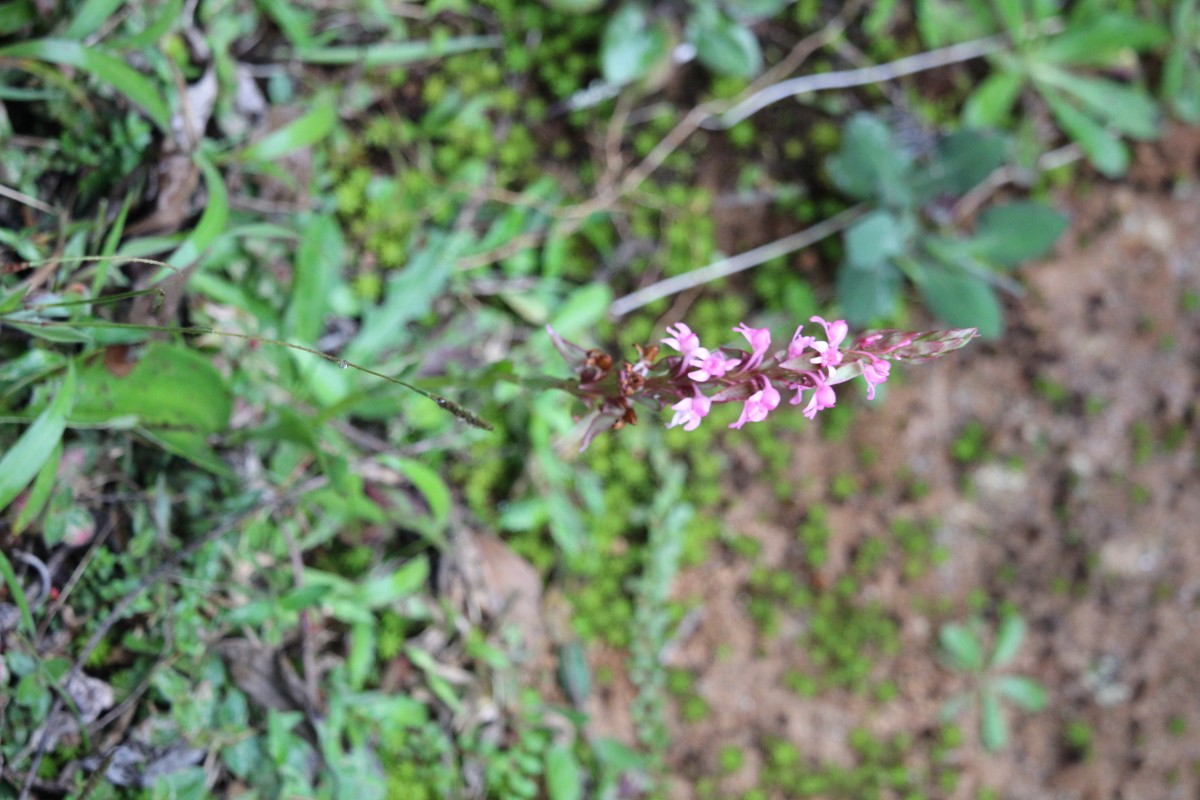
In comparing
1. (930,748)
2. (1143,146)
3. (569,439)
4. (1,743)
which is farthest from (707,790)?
(1143,146)

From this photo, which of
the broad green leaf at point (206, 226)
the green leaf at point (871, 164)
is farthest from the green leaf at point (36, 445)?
the green leaf at point (871, 164)

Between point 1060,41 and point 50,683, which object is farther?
point 1060,41

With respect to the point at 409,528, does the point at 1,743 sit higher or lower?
higher

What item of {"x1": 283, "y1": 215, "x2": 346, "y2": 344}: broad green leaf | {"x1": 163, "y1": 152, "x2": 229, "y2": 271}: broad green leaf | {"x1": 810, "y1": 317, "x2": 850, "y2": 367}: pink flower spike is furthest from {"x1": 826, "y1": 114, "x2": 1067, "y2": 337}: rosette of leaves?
{"x1": 163, "y1": 152, "x2": 229, "y2": 271}: broad green leaf

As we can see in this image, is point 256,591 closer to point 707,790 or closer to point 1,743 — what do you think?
point 1,743

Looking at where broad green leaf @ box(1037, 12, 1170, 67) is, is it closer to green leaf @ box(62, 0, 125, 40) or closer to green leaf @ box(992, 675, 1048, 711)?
green leaf @ box(992, 675, 1048, 711)

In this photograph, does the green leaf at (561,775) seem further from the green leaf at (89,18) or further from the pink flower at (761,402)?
the green leaf at (89,18)

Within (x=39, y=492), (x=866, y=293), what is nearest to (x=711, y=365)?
(x=39, y=492)
